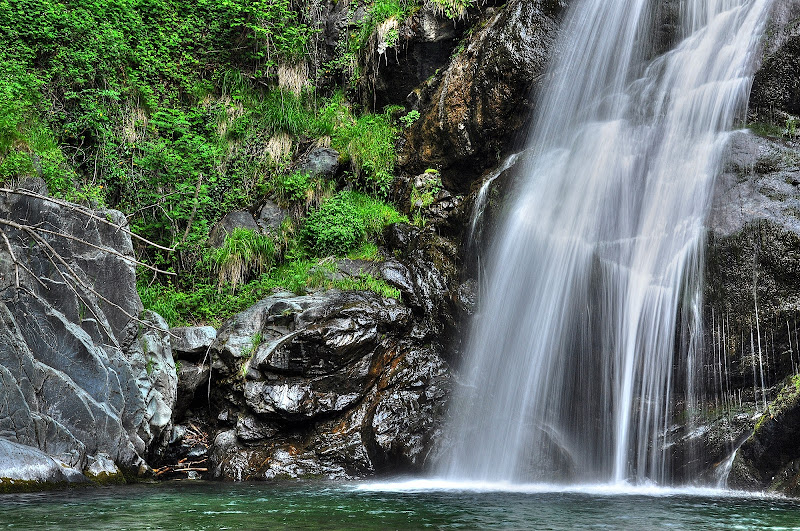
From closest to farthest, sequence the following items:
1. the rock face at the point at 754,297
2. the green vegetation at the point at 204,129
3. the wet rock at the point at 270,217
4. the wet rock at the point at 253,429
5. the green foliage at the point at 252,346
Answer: the rock face at the point at 754,297, the wet rock at the point at 253,429, the green foliage at the point at 252,346, the green vegetation at the point at 204,129, the wet rock at the point at 270,217

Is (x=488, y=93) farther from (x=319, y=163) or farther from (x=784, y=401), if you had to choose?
(x=784, y=401)

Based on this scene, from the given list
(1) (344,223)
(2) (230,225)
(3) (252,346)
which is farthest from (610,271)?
(2) (230,225)

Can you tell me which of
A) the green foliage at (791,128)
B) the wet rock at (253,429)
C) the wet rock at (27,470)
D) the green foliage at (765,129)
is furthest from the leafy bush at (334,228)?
the green foliage at (791,128)

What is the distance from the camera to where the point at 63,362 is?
7434 mm

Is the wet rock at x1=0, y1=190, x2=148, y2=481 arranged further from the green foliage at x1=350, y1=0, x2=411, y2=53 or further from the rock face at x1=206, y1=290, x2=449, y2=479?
the green foliage at x1=350, y1=0, x2=411, y2=53

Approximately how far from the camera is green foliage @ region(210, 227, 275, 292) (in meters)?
10.6

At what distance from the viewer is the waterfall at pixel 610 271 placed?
6.88m

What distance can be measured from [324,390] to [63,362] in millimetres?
3083

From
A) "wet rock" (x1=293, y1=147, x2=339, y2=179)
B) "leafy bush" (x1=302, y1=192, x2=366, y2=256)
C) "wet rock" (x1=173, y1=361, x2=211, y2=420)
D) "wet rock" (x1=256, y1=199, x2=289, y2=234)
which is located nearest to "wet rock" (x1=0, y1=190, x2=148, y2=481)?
"wet rock" (x1=173, y1=361, x2=211, y2=420)

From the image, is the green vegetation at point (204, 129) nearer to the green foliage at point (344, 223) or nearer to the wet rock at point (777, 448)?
the green foliage at point (344, 223)

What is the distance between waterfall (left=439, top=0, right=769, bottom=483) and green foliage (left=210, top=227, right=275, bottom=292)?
3.95 m

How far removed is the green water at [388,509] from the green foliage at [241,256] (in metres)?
4.62

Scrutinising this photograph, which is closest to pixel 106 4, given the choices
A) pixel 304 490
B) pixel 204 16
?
pixel 204 16

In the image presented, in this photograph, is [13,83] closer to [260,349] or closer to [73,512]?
[260,349]
